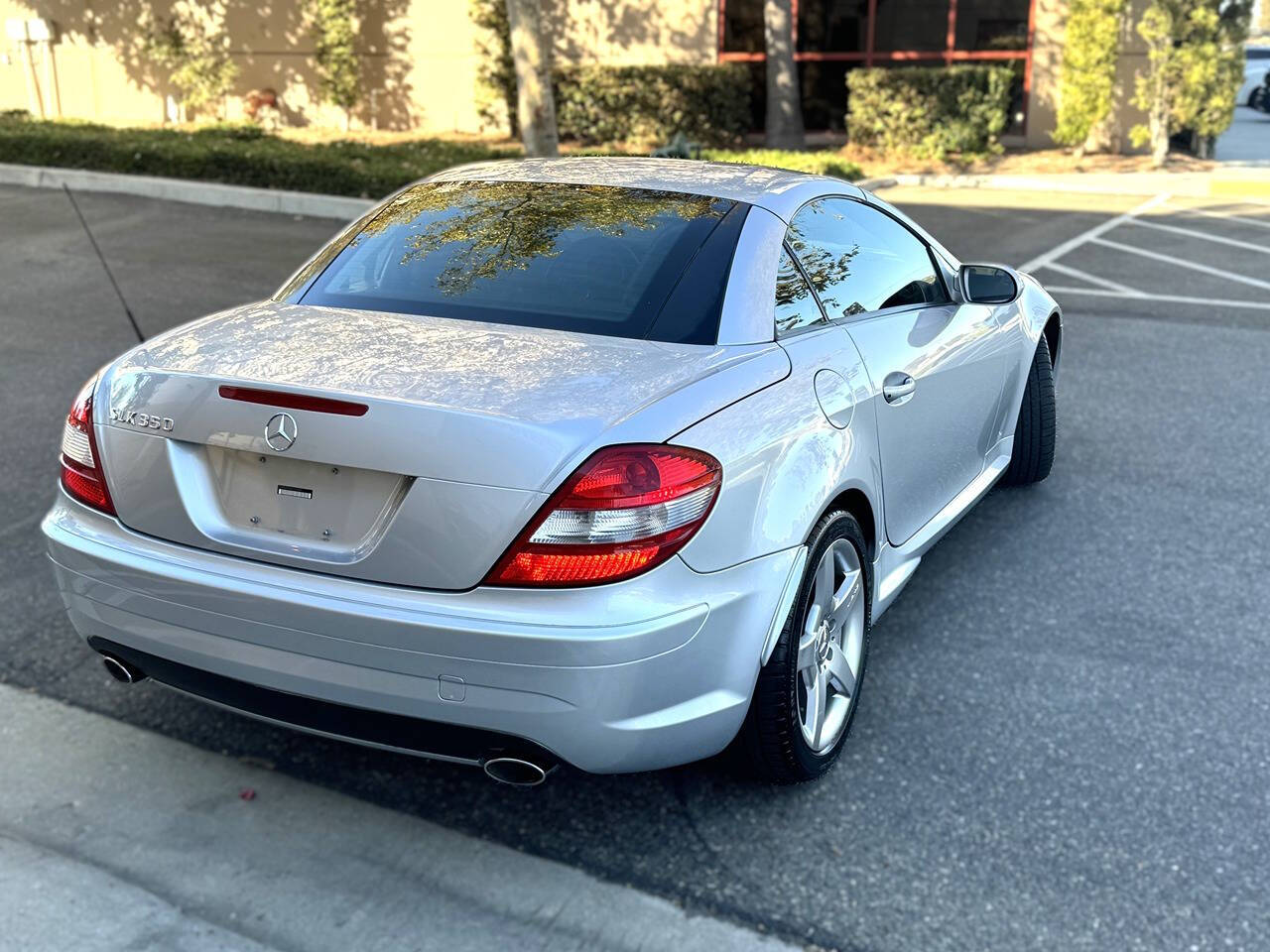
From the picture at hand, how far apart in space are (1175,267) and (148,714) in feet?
32.9

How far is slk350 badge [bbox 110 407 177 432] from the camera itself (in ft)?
9.87

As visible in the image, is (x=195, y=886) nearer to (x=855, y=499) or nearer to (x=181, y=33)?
(x=855, y=499)

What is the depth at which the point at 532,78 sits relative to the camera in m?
14.5

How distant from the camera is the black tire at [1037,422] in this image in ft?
18.0

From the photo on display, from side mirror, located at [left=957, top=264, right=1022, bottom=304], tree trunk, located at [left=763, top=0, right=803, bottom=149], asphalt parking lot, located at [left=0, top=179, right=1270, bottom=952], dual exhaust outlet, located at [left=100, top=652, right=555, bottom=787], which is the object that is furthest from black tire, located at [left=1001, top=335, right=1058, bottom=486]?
tree trunk, located at [left=763, top=0, right=803, bottom=149]

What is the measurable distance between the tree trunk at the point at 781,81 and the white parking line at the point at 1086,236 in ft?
17.4

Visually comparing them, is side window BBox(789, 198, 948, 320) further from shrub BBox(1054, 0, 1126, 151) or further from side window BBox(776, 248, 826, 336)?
shrub BBox(1054, 0, 1126, 151)

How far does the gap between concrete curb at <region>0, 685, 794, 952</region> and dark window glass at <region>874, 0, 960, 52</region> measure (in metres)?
19.0

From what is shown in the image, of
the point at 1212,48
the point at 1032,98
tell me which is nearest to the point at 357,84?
the point at 1032,98

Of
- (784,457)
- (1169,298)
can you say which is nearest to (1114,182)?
(1169,298)

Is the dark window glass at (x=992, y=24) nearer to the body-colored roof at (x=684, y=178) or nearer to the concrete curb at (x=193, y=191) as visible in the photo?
the concrete curb at (x=193, y=191)

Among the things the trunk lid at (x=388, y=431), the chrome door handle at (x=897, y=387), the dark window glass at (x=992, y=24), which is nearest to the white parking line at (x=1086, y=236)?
the dark window glass at (x=992, y=24)

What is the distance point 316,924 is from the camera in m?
2.84

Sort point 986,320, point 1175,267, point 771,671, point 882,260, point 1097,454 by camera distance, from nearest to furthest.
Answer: point 771,671 < point 882,260 < point 986,320 < point 1097,454 < point 1175,267
